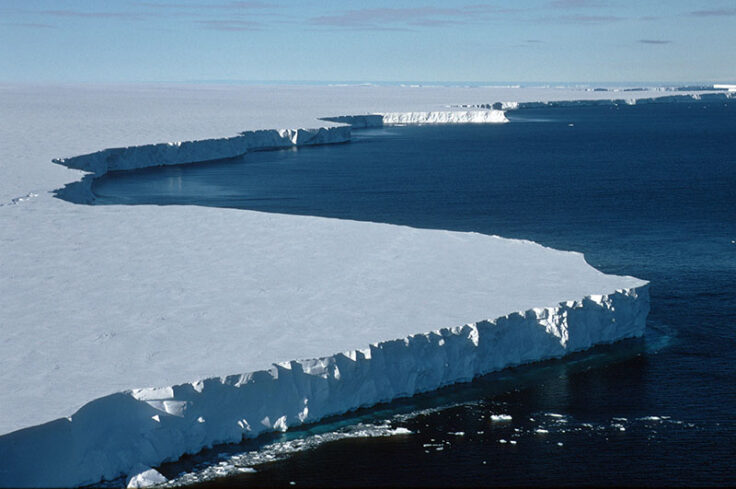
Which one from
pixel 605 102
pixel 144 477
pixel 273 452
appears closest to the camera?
pixel 144 477

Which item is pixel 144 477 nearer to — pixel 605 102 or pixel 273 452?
pixel 273 452

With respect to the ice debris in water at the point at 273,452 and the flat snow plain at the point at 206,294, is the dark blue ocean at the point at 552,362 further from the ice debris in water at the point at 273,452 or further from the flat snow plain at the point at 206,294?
the flat snow plain at the point at 206,294

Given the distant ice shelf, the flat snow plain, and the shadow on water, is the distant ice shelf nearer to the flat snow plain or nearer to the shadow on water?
the flat snow plain

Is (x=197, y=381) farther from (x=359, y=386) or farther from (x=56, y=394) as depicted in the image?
(x=359, y=386)

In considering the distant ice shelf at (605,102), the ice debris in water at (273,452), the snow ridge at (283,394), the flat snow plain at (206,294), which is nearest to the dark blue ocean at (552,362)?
the ice debris in water at (273,452)

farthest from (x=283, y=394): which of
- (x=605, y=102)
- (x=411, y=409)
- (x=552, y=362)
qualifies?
(x=605, y=102)

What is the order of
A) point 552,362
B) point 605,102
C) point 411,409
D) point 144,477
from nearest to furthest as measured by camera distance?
point 144,477 → point 411,409 → point 552,362 → point 605,102

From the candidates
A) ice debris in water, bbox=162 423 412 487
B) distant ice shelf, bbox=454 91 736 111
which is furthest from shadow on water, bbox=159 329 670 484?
distant ice shelf, bbox=454 91 736 111
